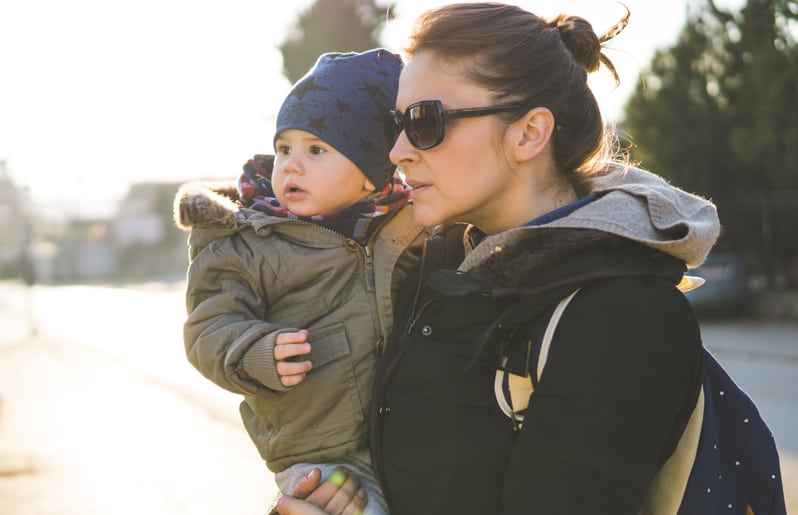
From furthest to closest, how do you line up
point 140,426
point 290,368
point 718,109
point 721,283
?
point 718,109, point 721,283, point 140,426, point 290,368

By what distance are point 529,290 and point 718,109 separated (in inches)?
554

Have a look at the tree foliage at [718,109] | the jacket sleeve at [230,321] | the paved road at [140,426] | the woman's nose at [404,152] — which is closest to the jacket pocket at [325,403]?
the jacket sleeve at [230,321]

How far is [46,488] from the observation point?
19.2 ft

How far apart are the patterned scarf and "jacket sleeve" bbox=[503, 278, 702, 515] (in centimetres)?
83

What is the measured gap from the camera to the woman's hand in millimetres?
1818

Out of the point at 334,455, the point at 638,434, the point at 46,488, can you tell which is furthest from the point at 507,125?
the point at 46,488

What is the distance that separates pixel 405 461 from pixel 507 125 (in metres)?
0.70

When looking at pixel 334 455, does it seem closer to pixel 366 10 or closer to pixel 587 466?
pixel 587 466

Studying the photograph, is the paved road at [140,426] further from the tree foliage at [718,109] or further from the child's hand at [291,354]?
the child's hand at [291,354]

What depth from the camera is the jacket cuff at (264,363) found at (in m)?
1.84

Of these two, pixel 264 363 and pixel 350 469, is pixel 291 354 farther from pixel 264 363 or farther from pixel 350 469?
pixel 350 469

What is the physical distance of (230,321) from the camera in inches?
77.3

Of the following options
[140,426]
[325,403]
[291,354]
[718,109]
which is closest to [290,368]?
[291,354]

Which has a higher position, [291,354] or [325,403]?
[291,354]
